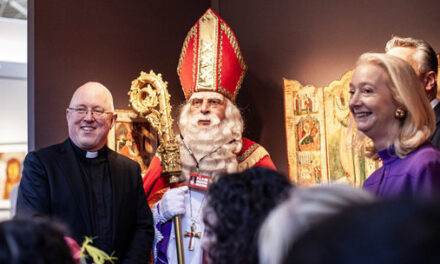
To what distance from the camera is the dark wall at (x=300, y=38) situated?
358 centimetres

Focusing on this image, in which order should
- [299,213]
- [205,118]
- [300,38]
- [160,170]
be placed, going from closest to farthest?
[299,213]
[160,170]
[205,118]
[300,38]

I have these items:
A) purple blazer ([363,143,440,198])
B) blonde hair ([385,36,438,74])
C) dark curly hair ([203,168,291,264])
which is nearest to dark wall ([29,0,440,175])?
blonde hair ([385,36,438,74])

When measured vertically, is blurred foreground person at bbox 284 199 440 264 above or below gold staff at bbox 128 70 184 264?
below

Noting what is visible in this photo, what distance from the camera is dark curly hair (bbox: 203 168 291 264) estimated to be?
1270 mm

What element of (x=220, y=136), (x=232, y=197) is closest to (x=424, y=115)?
(x=232, y=197)

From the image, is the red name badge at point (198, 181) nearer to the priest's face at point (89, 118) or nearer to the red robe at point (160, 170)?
the red robe at point (160, 170)

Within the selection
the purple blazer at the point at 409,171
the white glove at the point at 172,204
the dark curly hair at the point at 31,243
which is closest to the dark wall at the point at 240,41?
the white glove at the point at 172,204

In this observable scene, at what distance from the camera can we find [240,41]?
16.0 ft

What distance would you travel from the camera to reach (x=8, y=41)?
6.20 m

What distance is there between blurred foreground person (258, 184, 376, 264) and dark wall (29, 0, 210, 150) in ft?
10.7

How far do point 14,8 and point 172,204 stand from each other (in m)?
4.40

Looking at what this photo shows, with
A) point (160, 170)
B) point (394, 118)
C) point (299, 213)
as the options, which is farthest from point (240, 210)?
point (160, 170)

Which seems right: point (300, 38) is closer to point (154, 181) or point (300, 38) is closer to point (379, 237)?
point (154, 181)

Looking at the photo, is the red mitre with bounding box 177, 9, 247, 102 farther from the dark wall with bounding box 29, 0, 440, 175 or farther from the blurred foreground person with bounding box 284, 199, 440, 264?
the blurred foreground person with bounding box 284, 199, 440, 264
